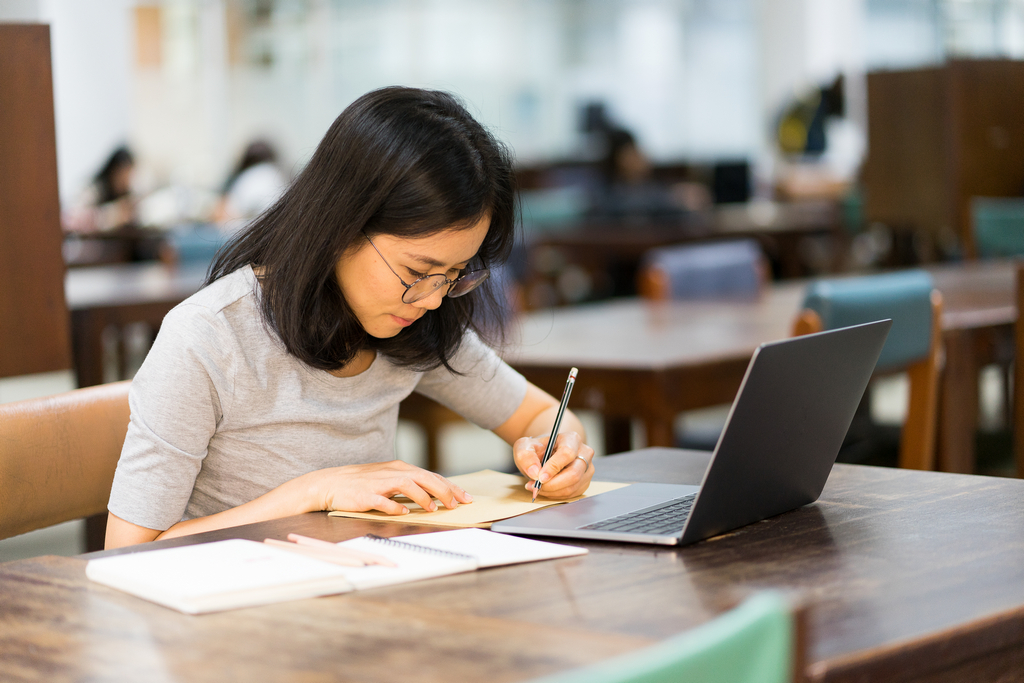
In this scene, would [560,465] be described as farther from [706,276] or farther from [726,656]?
[706,276]

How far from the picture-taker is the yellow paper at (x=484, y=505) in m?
1.22

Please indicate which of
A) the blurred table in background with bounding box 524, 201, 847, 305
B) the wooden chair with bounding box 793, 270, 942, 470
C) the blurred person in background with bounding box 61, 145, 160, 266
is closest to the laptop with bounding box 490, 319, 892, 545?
the wooden chair with bounding box 793, 270, 942, 470

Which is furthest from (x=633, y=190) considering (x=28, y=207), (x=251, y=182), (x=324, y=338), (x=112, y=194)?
(x=324, y=338)

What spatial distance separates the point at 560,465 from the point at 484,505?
0.10 metres

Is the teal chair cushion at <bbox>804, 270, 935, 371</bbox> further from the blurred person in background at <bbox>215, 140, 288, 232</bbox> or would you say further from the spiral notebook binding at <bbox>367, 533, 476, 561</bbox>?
the blurred person in background at <bbox>215, 140, 288, 232</bbox>

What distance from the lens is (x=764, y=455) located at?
1.11 m

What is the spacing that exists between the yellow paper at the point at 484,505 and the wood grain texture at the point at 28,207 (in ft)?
2.96

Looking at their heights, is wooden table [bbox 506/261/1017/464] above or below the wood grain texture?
below

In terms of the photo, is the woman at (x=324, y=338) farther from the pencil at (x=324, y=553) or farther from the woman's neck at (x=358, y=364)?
the pencil at (x=324, y=553)

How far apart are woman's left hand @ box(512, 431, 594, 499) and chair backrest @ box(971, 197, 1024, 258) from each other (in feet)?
11.4

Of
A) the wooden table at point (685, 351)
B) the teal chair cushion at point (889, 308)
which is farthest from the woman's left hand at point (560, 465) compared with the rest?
the teal chair cushion at point (889, 308)

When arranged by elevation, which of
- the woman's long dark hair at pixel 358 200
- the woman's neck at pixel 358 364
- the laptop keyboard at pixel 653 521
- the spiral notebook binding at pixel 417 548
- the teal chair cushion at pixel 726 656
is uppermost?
the woman's long dark hair at pixel 358 200

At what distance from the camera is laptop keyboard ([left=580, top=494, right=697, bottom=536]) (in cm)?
112

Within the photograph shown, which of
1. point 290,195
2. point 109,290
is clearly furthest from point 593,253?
point 290,195
